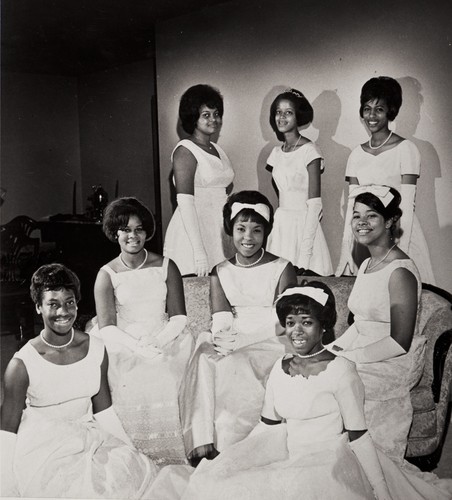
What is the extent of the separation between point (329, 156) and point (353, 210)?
31cm

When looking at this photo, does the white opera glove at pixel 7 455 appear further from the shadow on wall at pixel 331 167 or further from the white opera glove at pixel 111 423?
the shadow on wall at pixel 331 167

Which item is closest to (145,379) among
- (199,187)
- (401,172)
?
(199,187)

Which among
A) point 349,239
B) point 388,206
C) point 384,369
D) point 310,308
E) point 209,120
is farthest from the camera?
point 209,120

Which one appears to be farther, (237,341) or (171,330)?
(171,330)

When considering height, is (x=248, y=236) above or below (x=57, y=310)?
above

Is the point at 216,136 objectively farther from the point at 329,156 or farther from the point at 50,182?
the point at 50,182

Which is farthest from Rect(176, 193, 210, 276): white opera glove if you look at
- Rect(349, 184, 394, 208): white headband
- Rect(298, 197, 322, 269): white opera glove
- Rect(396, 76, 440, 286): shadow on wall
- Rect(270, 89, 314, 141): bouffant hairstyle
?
Rect(396, 76, 440, 286): shadow on wall

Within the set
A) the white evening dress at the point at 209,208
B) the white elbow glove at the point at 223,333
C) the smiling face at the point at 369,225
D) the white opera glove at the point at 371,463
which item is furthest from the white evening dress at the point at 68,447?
the smiling face at the point at 369,225

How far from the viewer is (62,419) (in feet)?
8.68

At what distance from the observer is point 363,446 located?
2400 mm

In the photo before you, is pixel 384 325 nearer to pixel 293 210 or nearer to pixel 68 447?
pixel 293 210

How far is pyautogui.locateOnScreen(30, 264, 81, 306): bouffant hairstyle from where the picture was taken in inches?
106

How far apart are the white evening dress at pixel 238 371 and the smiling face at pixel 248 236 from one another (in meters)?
0.09

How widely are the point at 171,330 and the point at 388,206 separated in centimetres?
115
